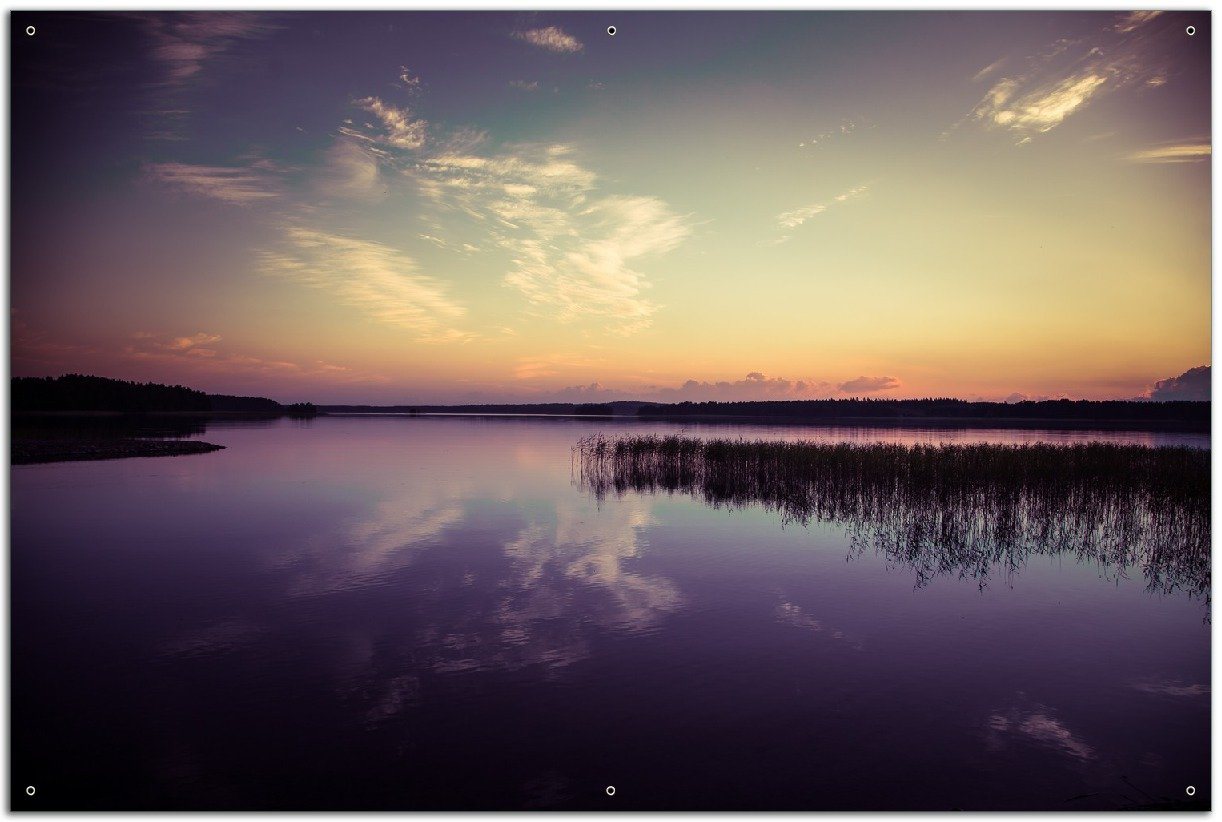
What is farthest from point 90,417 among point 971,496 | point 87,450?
point 971,496

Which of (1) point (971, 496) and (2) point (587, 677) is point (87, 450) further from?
(1) point (971, 496)

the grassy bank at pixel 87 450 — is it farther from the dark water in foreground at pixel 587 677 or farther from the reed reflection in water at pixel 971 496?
the reed reflection in water at pixel 971 496

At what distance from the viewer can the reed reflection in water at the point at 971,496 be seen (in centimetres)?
1141

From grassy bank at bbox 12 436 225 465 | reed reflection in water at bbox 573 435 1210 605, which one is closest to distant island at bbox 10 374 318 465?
grassy bank at bbox 12 436 225 465

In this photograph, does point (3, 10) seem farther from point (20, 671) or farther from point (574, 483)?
point (574, 483)

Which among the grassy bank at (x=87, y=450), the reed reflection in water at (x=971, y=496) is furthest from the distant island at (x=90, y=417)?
the reed reflection in water at (x=971, y=496)

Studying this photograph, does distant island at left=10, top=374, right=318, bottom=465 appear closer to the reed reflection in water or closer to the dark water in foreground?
the dark water in foreground

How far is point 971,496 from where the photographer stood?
16828 mm

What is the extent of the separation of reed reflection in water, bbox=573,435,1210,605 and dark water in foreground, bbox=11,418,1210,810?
96 cm

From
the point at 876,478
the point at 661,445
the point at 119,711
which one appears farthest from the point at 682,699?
the point at 661,445

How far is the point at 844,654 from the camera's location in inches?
263

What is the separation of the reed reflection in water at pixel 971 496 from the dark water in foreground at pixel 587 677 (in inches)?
38.0

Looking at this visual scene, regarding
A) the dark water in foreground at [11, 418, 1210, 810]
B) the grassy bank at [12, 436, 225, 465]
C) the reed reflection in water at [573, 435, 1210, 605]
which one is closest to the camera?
the dark water in foreground at [11, 418, 1210, 810]

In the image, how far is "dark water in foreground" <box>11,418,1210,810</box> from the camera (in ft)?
14.5
